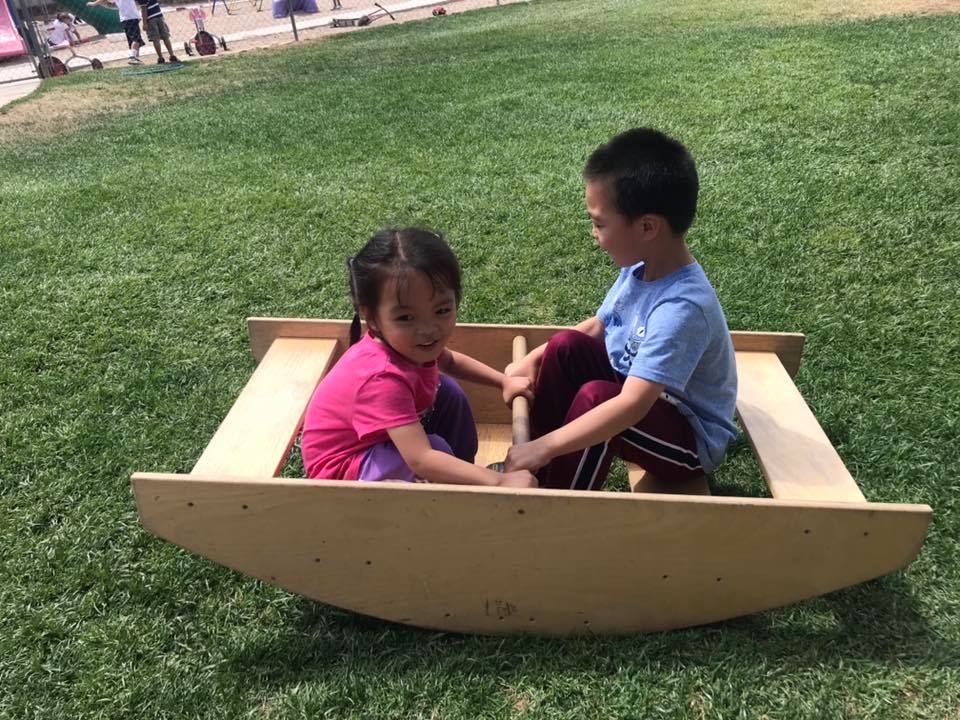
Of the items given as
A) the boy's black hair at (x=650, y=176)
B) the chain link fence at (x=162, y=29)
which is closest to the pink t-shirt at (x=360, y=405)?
the boy's black hair at (x=650, y=176)

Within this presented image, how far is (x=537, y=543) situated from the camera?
1.98 metres

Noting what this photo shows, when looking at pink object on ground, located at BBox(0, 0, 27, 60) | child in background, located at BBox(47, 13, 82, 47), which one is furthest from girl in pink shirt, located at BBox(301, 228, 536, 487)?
child in background, located at BBox(47, 13, 82, 47)

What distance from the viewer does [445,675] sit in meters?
2.06

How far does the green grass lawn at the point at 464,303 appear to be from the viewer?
206 cm

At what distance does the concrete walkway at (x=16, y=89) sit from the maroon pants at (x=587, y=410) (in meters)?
9.83

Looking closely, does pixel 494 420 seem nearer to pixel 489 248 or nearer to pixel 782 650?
pixel 782 650

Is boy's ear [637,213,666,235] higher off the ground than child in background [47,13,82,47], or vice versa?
boy's ear [637,213,666,235]

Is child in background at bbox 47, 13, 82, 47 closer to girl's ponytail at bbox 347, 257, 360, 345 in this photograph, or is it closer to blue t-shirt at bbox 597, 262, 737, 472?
girl's ponytail at bbox 347, 257, 360, 345

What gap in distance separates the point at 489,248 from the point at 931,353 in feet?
7.51

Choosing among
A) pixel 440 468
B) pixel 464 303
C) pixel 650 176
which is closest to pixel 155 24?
pixel 464 303

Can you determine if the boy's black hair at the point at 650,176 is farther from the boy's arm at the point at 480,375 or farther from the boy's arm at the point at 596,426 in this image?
the boy's arm at the point at 480,375

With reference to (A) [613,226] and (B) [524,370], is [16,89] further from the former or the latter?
(A) [613,226]

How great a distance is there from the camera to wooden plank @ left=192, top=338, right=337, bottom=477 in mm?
2275

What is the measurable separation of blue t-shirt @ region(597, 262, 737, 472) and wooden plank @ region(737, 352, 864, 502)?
4.9 inches
